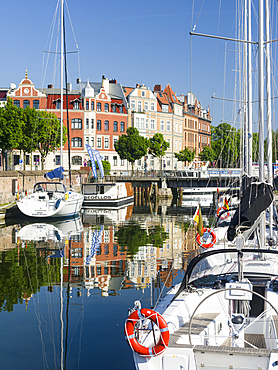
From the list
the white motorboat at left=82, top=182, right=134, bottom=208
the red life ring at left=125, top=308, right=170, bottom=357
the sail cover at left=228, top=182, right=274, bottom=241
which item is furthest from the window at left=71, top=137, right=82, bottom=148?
the red life ring at left=125, top=308, right=170, bottom=357

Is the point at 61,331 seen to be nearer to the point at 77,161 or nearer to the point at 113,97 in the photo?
the point at 77,161

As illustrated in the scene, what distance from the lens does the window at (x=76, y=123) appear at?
2831 inches

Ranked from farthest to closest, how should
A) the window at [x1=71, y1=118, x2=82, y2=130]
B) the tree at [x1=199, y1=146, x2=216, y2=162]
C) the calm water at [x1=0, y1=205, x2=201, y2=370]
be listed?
the tree at [x1=199, y1=146, x2=216, y2=162]
the window at [x1=71, y1=118, x2=82, y2=130]
the calm water at [x1=0, y1=205, x2=201, y2=370]

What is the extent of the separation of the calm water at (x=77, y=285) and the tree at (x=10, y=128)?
2068 centimetres

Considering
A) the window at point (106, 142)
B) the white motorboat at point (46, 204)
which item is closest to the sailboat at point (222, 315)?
the white motorboat at point (46, 204)

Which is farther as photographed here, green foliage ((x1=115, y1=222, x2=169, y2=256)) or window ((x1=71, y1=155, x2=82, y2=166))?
window ((x1=71, y1=155, x2=82, y2=166))

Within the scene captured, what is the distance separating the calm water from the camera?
1009 centimetres

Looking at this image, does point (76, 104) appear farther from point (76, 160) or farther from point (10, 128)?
point (10, 128)

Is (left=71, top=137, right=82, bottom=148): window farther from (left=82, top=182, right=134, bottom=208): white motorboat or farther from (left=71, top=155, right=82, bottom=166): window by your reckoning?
(left=82, top=182, right=134, bottom=208): white motorboat

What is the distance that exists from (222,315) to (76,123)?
2566 inches

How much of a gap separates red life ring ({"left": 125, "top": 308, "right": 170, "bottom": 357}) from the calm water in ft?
8.39

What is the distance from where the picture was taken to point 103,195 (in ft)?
146

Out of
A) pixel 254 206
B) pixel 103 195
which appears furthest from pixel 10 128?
pixel 254 206

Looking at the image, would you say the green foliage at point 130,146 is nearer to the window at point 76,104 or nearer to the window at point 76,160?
the window at point 76,160
